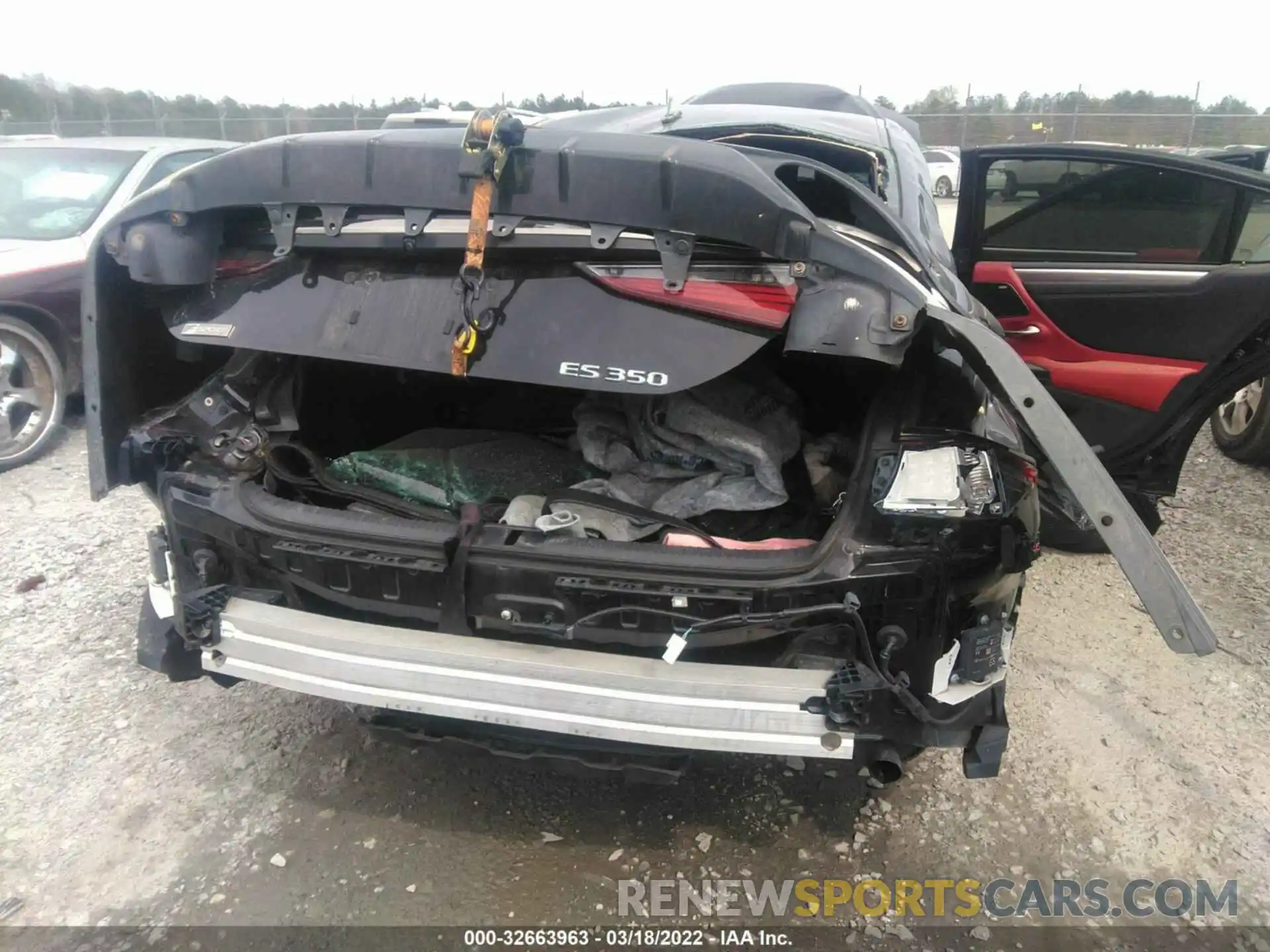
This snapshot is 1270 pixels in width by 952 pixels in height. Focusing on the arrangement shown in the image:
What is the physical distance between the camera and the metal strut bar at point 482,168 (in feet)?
6.39

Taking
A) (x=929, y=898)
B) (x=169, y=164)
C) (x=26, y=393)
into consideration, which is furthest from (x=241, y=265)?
(x=169, y=164)

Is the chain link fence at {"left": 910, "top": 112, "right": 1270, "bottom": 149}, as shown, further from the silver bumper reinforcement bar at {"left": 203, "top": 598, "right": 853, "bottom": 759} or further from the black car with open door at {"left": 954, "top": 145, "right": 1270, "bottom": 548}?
the silver bumper reinforcement bar at {"left": 203, "top": 598, "right": 853, "bottom": 759}

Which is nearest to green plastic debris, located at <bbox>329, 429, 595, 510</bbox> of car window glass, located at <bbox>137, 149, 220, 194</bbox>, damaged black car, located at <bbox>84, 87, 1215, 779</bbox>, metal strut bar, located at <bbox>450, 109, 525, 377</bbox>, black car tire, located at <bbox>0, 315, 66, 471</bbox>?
damaged black car, located at <bbox>84, 87, 1215, 779</bbox>

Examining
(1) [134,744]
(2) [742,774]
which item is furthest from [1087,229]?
(1) [134,744]

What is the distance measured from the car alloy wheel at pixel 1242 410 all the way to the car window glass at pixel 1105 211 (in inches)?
62.8

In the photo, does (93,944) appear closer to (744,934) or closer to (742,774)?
(744,934)

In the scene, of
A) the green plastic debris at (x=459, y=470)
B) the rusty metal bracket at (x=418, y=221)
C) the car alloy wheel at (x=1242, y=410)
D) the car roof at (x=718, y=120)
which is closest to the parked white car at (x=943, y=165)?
the car alloy wheel at (x=1242, y=410)

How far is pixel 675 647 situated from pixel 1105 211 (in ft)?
10.6

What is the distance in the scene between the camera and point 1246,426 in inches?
201

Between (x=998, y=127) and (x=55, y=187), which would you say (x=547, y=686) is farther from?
(x=998, y=127)

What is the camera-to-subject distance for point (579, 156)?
1946mm

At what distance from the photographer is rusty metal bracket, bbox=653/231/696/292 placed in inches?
76.2

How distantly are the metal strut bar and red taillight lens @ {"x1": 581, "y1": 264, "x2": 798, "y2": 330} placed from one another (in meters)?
0.33

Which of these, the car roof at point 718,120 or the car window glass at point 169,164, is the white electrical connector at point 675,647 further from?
the car window glass at point 169,164
